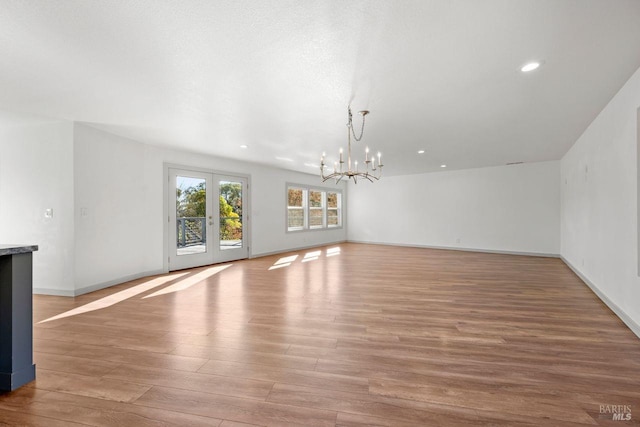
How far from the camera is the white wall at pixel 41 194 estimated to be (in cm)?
414

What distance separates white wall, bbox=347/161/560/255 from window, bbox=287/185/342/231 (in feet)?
2.21

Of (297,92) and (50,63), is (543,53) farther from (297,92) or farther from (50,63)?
(50,63)

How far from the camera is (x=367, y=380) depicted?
2035mm

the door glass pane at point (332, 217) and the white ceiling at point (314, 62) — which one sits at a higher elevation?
the white ceiling at point (314, 62)

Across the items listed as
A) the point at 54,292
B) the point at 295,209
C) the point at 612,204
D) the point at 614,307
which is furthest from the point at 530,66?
the point at 295,209

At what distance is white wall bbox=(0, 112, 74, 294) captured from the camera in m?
4.14

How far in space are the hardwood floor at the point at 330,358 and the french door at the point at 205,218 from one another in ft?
5.71

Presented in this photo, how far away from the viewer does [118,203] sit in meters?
4.86

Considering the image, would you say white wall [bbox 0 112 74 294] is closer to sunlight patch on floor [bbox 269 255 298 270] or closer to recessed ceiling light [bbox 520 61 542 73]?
sunlight patch on floor [bbox 269 255 298 270]

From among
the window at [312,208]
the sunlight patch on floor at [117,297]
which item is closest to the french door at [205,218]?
the sunlight patch on floor at [117,297]

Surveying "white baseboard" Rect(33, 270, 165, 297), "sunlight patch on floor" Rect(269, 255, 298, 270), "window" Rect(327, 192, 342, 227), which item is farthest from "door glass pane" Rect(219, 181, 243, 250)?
"window" Rect(327, 192, 342, 227)

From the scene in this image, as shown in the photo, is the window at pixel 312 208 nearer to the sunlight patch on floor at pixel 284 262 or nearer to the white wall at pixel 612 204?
the sunlight patch on floor at pixel 284 262

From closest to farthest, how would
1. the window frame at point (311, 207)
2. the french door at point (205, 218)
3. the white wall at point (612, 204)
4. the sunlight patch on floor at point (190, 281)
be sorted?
1. the white wall at point (612, 204)
2. the sunlight patch on floor at point (190, 281)
3. the french door at point (205, 218)
4. the window frame at point (311, 207)

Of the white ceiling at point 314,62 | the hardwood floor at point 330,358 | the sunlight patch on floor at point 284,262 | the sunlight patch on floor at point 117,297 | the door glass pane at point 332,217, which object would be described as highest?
the white ceiling at point 314,62
